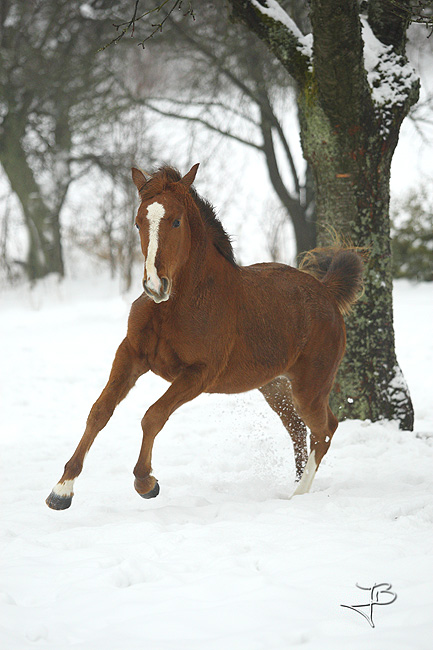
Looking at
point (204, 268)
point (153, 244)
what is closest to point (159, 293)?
point (153, 244)

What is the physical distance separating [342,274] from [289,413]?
3.73ft

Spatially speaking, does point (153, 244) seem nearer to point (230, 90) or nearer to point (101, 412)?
point (101, 412)

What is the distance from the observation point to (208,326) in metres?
3.69

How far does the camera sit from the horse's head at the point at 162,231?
3.16 meters

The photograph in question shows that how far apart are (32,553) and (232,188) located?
→ 13630mm

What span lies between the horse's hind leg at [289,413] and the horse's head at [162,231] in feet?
5.21

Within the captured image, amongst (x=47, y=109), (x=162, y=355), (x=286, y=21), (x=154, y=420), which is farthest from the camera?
(x=47, y=109)

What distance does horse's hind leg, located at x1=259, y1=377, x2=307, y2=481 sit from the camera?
4.75 metres

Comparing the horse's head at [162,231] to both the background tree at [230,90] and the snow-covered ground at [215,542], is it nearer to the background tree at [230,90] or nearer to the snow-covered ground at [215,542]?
the snow-covered ground at [215,542]

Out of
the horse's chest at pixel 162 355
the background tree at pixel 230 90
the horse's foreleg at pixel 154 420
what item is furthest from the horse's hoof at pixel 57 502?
the background tree at pixel 230 90

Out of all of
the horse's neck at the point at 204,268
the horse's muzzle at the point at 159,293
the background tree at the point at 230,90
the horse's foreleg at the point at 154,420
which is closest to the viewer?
the horse's muzzle at the point at 159,293

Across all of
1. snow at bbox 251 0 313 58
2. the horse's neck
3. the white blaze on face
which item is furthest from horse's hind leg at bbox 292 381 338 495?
snow at bbox 251 0 313 58

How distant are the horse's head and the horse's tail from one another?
1538mm

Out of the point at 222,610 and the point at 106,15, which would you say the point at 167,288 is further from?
the point at 106,15
